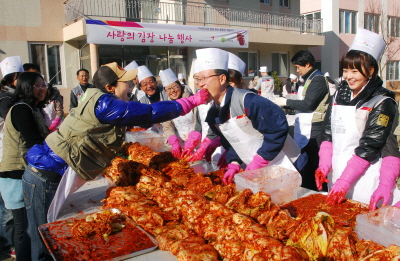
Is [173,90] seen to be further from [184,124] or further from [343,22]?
[343,22]

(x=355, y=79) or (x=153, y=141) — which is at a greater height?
(x=355, y=79)

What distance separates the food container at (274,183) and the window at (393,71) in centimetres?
2948

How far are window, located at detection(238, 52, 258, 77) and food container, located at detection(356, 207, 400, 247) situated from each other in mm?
17622

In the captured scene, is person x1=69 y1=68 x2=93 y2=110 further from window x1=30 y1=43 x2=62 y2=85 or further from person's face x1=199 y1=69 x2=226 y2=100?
window x1=30 y1=43 x2=62 y2=85

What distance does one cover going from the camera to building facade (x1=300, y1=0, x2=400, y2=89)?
75.2 feet

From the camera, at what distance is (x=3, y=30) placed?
486 inches

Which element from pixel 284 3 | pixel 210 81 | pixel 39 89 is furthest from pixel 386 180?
pixel 284 3

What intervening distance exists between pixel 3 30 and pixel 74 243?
1312 centimetres

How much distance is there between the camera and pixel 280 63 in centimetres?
2091

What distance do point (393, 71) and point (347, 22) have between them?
24.3ft

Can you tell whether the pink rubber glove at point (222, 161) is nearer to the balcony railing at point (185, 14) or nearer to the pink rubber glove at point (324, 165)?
the pink rubber glove at point (324, 165)

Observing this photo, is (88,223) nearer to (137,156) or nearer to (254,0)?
(137,156)

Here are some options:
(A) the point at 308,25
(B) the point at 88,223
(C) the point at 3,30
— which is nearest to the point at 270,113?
(B) the point at 88,223

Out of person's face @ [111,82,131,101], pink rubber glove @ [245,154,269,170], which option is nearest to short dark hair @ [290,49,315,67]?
pink rubber glove @ [245,154,269,170]
